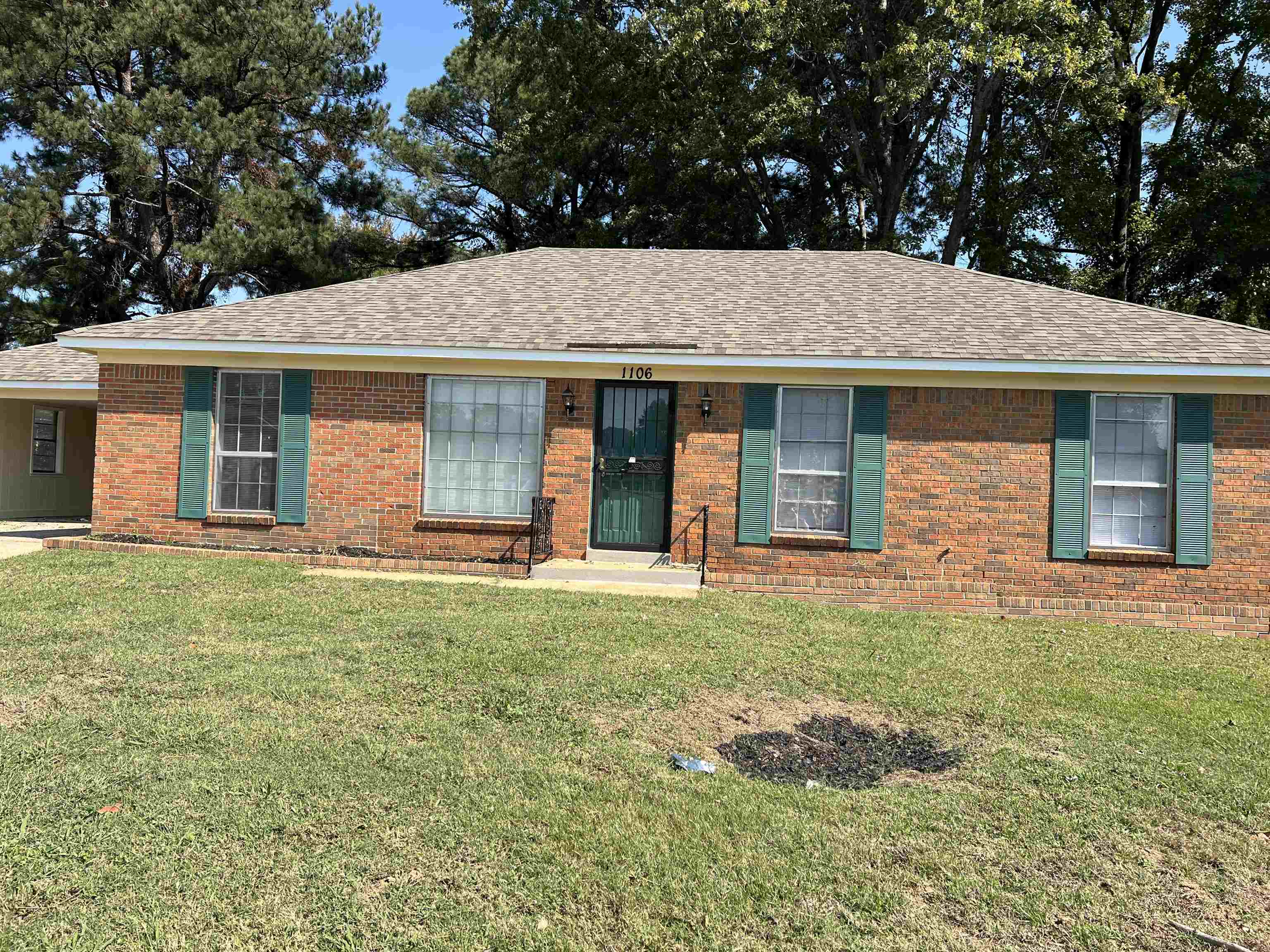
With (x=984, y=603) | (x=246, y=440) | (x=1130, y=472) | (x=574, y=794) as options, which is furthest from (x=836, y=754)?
(x=246, y=440)

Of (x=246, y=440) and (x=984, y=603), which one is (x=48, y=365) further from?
(x=984, y=603)

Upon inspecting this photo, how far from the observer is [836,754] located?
5.42 meters

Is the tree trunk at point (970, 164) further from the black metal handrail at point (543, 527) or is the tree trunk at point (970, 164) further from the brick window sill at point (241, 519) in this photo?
the brick window sill at point (241, 519)

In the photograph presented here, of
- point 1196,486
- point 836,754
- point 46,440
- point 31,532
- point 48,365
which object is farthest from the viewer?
point 46,440

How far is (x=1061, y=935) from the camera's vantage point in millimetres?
3500

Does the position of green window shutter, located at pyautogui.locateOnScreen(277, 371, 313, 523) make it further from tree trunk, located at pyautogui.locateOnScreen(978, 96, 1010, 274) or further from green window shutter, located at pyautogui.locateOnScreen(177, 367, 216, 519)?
tree trunk, located at pyautogui.locateOnScreen(978, 96, 1010, 274)

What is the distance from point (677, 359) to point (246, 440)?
5562mm

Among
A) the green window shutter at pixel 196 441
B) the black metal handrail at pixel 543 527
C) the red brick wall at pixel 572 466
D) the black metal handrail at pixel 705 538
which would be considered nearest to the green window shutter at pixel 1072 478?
the black metal handrail at pixel 705 538

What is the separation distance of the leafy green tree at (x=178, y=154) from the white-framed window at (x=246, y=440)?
12.7 m

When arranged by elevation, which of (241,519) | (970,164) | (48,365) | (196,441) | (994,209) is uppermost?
(970,164)

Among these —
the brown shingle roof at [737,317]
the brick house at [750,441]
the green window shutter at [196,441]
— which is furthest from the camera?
the green window shutter at [196,441]

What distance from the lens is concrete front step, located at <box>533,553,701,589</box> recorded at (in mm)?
10367

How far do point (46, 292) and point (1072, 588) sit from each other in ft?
88.4

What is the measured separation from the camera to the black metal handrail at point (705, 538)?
1062 centimetres
